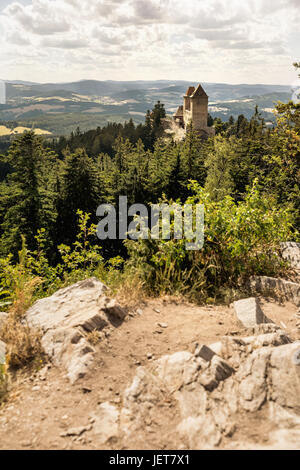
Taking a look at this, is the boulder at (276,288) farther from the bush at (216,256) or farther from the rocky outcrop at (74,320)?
the rocky outcrop at (74,320)

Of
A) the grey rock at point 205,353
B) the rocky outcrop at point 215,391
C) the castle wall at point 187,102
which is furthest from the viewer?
the castle wall at point 187,102

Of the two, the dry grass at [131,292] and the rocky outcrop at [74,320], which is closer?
the rocky outcrop at [74,320]

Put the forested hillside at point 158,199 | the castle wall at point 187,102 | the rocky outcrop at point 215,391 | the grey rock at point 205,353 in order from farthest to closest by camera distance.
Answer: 1. the castle wall at point 187,102
2. the forested hillside at point 158,199
3. the grey rock at point 205,353
4. the rocky outcrop at point 215,391

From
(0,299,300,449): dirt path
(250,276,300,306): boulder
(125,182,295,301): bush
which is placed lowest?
(0,299,300,449): dirt path

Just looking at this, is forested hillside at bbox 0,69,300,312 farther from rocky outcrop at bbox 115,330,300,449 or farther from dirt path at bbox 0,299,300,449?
rocky outcrop at bbox 115,330,300,449

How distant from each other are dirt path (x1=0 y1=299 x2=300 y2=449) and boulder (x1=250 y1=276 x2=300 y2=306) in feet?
1.36

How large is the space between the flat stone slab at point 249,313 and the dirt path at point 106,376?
0.12 metres

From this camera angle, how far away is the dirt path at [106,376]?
2.94 metres

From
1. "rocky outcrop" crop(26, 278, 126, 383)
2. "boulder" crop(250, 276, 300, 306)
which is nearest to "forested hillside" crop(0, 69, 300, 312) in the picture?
"boulder" crop(250, 276, 300, 306)

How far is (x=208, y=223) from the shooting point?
6.25m

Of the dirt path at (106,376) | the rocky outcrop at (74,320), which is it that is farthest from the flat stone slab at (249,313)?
the rocky outcrop at (74,320)

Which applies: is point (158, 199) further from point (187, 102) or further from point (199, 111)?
point (187, 102)

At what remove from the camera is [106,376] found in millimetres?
3631

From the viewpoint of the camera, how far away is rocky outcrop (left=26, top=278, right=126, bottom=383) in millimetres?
3858
